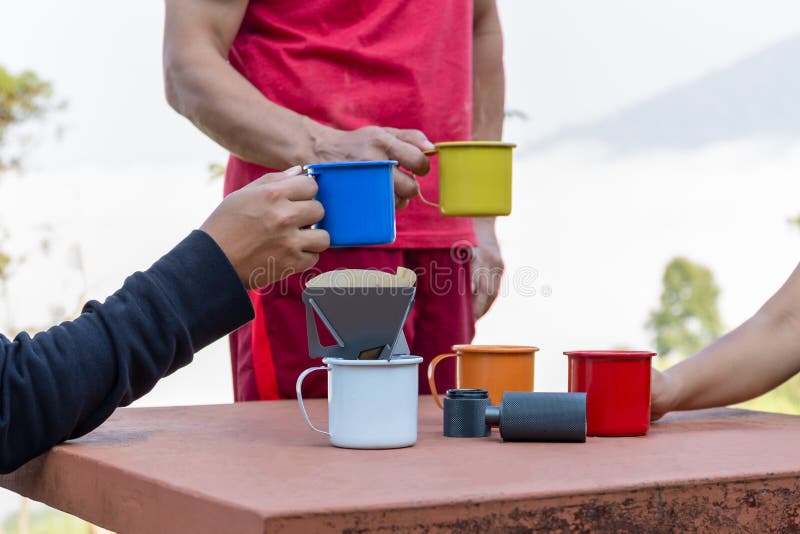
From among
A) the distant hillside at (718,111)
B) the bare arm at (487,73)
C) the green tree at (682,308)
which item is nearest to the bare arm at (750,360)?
the bare arm at (487,73)

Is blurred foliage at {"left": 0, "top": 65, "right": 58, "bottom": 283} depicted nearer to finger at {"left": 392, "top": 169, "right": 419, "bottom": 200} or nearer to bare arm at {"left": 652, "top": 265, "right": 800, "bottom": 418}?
finger at {"left": 392, "top": 169, "right": 419, "bottom": 200}

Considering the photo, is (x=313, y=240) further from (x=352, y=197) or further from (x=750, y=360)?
(x=750, y=360)

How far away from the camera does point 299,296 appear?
6.99ft

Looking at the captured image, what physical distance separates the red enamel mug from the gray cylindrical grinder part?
0.08 meters

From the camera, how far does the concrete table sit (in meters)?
1.00

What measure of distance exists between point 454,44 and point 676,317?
222 inches

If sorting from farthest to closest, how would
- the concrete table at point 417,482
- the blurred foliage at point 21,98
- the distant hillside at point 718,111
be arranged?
1. the distant hillside at point 718,111
2. the blurred foliage at point 21,98
3. the concrete table at point 417,482

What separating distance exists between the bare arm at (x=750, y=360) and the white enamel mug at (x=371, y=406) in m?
0.56

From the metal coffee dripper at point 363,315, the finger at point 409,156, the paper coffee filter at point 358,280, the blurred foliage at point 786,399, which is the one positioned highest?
the finger at point 409,156

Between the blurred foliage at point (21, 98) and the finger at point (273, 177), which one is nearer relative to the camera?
the finger at point (273, 177)

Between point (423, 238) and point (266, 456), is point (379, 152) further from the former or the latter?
point (266, 456)

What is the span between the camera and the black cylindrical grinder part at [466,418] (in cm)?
149

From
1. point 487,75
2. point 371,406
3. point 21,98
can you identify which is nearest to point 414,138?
point 371,406

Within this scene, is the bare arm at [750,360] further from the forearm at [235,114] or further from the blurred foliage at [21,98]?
the blurred foliage at [21,98]
